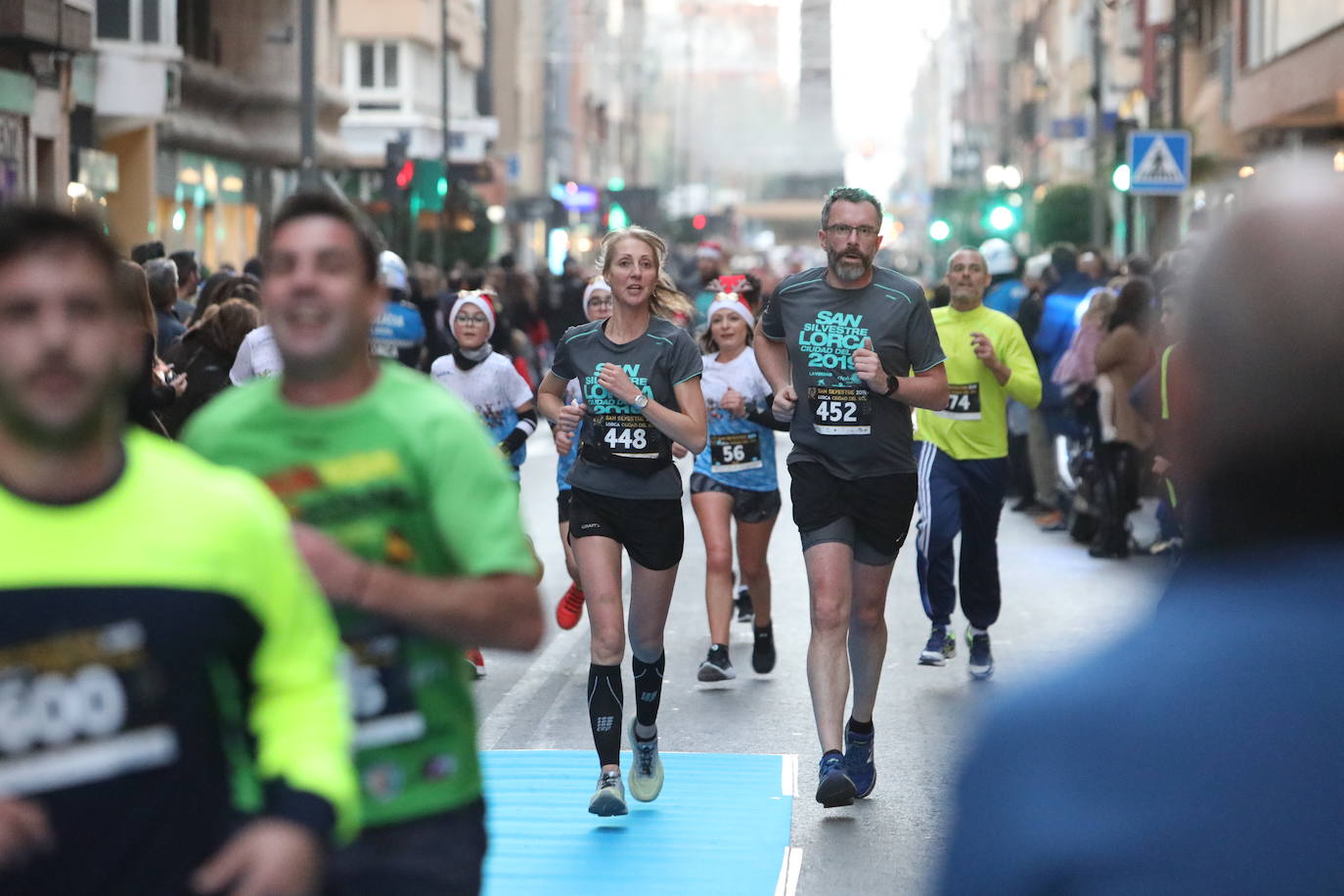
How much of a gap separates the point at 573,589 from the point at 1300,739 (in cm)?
929

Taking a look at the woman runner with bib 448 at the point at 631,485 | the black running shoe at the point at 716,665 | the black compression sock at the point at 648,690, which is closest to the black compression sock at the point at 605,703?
the woman runner with bib 448 at the point at 631,485

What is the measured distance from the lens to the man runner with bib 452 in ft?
25.8

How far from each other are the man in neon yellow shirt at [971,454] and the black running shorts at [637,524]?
A: 3195 millimetres

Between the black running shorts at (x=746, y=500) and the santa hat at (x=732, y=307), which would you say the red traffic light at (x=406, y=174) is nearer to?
the santa hat at (x=732, y=307)

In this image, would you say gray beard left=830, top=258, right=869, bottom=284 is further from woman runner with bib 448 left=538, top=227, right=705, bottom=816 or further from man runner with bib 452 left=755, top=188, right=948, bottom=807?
woman runner with bib 448 left=538, top=227, right=705, bottom=816

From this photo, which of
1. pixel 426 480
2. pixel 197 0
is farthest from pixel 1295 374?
pixel 197 0

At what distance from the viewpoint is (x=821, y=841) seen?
7.62 m

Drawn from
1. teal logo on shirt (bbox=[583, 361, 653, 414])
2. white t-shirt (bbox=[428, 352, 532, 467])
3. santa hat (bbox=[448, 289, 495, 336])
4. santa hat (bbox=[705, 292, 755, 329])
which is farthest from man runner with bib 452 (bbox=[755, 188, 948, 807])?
santa hat (bbox=[705, 292, 755, 329])

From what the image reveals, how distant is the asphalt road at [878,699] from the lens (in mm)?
7594

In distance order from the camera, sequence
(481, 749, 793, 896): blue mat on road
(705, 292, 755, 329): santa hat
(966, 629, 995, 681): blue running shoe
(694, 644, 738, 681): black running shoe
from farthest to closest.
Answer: (705, 292, 755, 329): santa hat → (966, 629, 995, 681): blue running shoe → (694, 644, 738, 681): black running shoe → (481, 749, 793, 896): blue mat on road

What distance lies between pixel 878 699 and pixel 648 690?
2564 millimetres

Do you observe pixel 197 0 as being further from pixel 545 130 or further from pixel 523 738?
pixel 545 130

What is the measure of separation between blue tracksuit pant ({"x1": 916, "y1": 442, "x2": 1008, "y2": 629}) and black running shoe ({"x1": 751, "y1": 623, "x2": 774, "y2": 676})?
86 cm

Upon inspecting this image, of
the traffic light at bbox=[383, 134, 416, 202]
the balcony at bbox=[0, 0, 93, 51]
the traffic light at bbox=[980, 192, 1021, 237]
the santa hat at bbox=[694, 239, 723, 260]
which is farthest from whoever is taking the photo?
the traffic light at bbox=[980, 192, 1021, 237]
